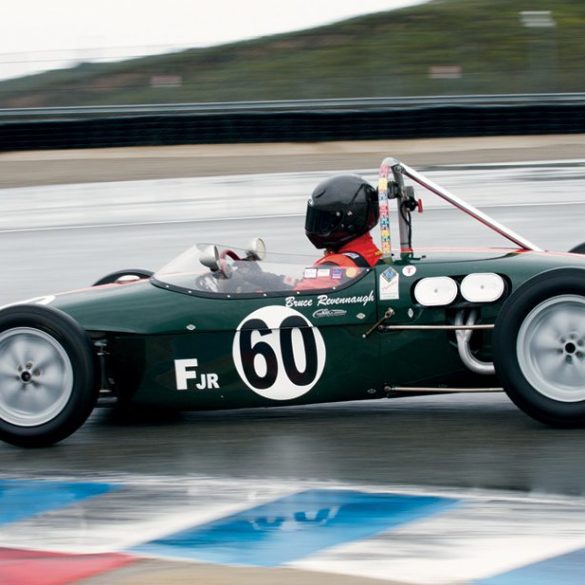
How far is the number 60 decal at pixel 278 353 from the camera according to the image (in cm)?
543

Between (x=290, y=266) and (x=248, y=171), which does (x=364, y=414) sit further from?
(x=248, y=171)

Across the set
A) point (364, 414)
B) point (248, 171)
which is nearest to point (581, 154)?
point (248, 171)

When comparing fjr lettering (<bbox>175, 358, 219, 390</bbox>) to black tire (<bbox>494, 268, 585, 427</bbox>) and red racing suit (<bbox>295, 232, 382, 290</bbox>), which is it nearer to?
red racing suit (<bbox>295, 232, 382, 290</bbox>)

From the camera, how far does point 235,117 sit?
18.6m

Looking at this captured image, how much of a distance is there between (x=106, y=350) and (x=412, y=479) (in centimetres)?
179

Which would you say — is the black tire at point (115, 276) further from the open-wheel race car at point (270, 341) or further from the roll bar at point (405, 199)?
the roll bar at point (405, 199)

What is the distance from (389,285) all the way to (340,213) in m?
0.51

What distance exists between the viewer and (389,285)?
5438 mm

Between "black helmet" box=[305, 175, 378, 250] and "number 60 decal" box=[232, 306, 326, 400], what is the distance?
515 mm

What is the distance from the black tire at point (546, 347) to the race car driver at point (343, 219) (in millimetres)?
889

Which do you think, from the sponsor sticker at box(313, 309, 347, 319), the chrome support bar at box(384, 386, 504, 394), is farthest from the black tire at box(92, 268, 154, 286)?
the chrome support bar at box(384, 386, 504, 394)

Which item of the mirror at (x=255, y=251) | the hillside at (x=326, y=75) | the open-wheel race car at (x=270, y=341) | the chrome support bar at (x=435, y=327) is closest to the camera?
the chrome support bar at (x=435, y=327)

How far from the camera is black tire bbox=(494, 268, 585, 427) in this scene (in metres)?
5.03

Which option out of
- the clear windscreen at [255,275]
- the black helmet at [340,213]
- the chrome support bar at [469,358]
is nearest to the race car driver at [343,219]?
the black helmet at [340,213]
